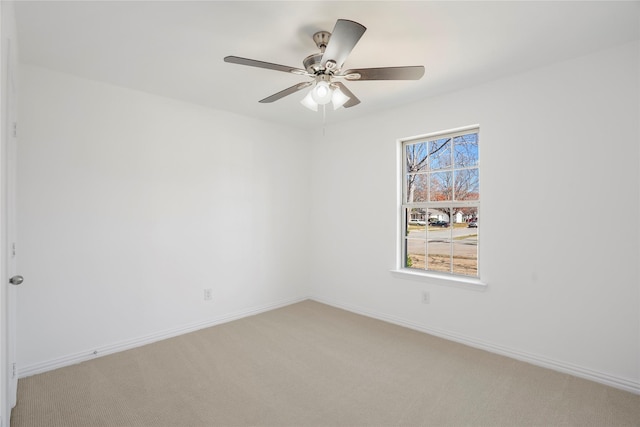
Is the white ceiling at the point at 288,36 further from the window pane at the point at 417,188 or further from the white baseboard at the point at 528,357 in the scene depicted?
the white baseboard at the point at 528,357

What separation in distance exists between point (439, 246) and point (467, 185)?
705 mm

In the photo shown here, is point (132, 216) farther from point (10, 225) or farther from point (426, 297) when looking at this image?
point (426, 297)

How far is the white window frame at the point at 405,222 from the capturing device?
3.22 m

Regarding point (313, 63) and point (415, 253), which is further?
point (415, 253)

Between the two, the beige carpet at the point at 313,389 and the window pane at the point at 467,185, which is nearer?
the beige carpet at the point at 313,389

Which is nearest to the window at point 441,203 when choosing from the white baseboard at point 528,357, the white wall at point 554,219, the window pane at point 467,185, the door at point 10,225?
the window pane at point 467,185

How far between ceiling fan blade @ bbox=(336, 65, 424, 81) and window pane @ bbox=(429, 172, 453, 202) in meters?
1.62

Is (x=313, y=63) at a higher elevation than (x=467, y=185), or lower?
higher

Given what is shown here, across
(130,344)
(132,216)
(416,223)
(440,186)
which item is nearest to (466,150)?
(440,186)

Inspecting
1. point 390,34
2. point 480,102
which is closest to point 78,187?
point 390,34

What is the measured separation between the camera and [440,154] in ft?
11.7

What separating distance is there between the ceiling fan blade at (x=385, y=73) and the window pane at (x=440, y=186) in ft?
5.32

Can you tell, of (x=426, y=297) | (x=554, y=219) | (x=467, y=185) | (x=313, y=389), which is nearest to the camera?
(x=313, y=389)

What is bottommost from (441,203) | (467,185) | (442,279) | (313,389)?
(313,389)
